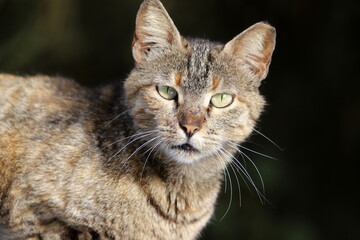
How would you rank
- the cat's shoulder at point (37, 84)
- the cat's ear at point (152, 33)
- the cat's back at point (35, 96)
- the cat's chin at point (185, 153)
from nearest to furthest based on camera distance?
the cat's chin at point (185, 153) → the cat's ear at point (152, 33) → the cat's back at point (35, 96) → the cat's shoulder at point (37, 84)

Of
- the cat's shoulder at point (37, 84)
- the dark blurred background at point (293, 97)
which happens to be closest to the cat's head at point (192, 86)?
the cat's shoulder at point (37, 84)

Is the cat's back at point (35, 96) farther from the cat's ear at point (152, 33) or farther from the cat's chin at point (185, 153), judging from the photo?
the cat's chin at point (185, 153)

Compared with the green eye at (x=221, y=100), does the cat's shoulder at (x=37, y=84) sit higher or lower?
lower

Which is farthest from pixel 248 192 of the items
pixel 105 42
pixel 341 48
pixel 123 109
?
pixel 123 109

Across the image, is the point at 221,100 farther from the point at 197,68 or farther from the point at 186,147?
the point at 186,147

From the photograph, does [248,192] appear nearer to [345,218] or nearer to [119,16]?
[345,218]

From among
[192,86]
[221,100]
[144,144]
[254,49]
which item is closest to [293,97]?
[254,49]

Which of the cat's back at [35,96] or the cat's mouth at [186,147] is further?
the cat's back at [35,96]
